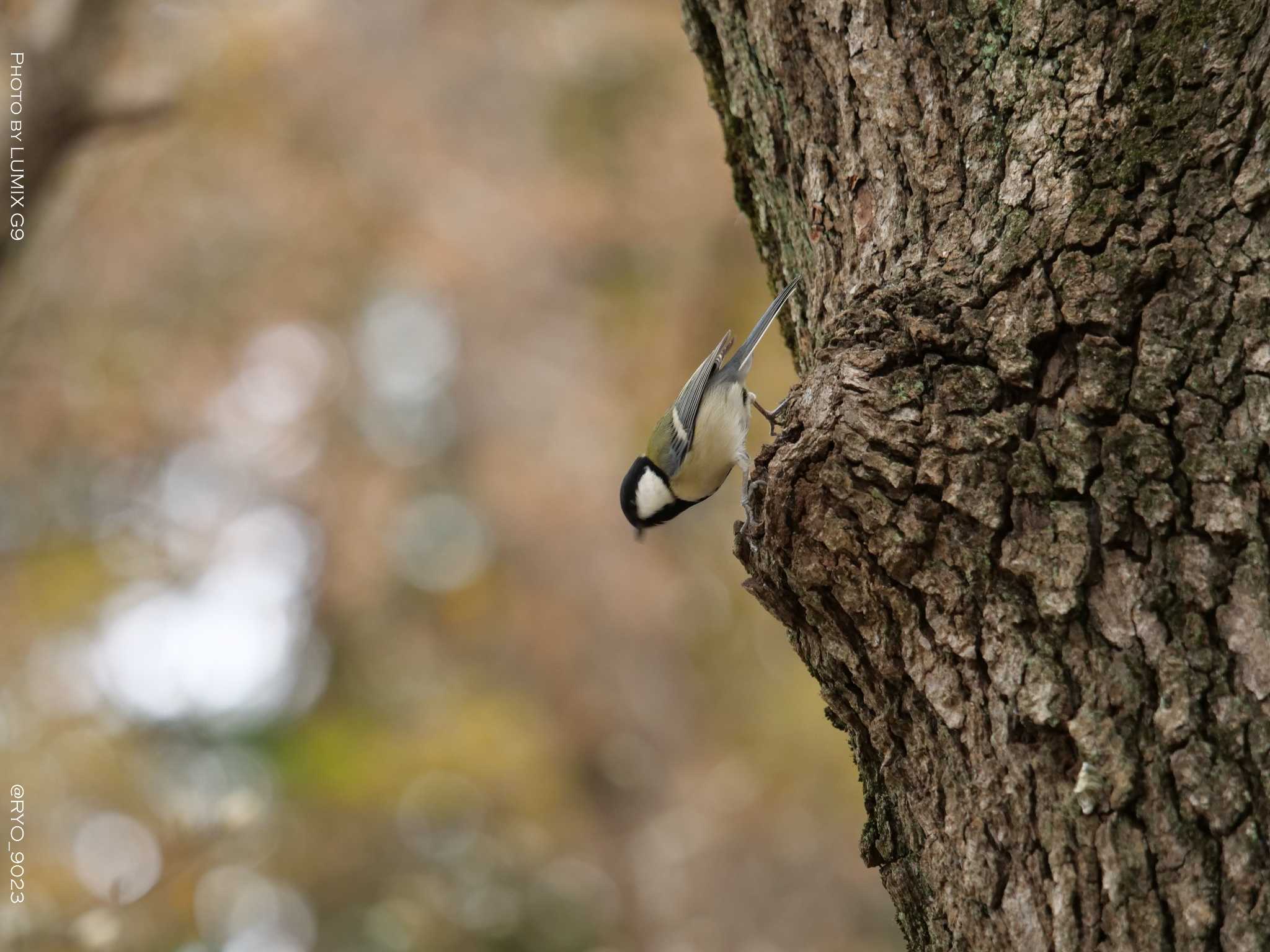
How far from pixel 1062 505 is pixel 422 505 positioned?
8016mm

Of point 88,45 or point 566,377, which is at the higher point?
point 566,377

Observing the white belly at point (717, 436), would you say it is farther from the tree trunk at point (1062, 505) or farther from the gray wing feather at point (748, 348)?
the tree trunk at point (1062, 505)

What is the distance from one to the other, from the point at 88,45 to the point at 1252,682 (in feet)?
12.3

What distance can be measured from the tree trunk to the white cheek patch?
7.08 feet

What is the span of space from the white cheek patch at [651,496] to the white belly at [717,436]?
89mm

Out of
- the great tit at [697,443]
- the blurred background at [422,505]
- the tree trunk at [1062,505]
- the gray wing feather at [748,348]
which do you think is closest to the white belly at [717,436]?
the great tit at [697,443]

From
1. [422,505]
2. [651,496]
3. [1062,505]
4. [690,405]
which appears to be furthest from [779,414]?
[422,505]

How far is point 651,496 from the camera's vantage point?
3.84 metres

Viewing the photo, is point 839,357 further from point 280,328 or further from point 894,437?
point 280,328

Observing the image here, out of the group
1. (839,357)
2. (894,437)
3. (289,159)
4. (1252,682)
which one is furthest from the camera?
(289,159)

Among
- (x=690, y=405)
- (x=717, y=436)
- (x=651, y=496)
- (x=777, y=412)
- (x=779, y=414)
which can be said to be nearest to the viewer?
(x=779, y=414)

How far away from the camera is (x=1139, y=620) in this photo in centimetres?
131

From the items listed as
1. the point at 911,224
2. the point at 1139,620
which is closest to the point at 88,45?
the point at 911,224

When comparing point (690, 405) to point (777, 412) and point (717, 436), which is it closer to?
point (717, 436)
